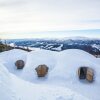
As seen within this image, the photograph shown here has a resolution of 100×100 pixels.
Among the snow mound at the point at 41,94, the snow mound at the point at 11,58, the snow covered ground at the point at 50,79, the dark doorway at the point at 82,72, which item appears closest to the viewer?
the snow mound at the point at 41,94

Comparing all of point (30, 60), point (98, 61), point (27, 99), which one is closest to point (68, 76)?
point (98, 61)

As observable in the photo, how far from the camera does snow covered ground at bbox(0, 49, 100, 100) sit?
9961 mm

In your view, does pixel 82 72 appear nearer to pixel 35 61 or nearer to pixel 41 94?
pixel 35 61

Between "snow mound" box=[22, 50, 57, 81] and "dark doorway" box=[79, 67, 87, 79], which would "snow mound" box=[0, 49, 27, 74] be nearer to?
"snow mound" box=[22, 50, 57, 81]

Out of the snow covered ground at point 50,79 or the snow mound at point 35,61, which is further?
the snow mound at point 35,61

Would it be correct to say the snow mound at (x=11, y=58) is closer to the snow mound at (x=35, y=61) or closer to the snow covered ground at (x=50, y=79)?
the snow covered ground at (x=50, y=79)

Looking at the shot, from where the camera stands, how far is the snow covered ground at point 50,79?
392 inches

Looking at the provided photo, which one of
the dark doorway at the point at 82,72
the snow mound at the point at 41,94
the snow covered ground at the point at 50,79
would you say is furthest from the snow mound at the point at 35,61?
the snow mound at the point at 41,94

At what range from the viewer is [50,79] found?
16.1 meters

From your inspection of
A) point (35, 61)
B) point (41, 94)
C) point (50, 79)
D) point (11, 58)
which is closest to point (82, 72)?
point (50, 79)

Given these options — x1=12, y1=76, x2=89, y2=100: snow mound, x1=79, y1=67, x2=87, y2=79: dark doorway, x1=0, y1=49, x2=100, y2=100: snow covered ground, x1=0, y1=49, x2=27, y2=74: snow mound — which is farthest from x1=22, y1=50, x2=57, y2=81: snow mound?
x1=12, y1=76, x2=89, y2=100: snow mound

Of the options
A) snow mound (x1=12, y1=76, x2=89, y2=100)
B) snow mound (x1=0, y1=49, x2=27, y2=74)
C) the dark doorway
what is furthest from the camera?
snow mound (x1=0, y1=49, x2=27, y2=74)

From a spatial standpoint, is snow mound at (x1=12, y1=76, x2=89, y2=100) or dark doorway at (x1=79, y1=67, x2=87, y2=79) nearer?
snow mound at (x1=12, y1=76, x2=89, y2=100)

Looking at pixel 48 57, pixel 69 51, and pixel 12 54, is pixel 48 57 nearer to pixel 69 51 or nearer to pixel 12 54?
pixel 69 51
